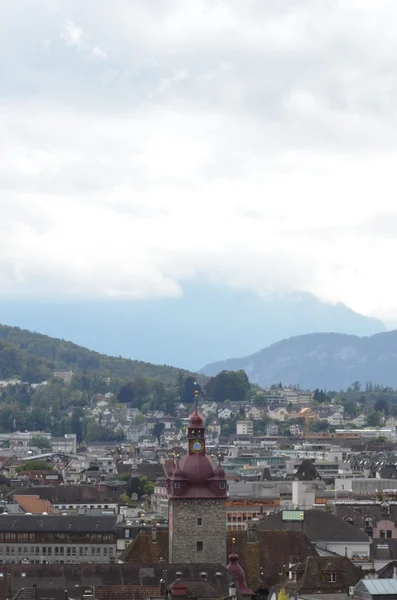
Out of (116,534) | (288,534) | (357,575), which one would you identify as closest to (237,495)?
(116,534)

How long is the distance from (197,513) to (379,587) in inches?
846

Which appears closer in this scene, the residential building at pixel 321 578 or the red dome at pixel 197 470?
the residential building at pixel 321 578

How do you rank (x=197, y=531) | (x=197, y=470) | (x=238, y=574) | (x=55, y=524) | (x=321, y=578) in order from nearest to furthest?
(x=321, y=578) → (x=238, y=574) → (x=197, y=531) → (x=197, y=470) → (x=55, y=524)

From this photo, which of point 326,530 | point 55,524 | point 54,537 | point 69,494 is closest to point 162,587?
point 326,530

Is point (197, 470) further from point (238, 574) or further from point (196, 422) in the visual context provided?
point (238, 574)

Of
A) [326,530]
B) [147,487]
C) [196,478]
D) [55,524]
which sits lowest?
[326,530]

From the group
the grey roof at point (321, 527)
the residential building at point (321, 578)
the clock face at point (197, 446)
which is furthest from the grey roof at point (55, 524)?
the residential building at point (321, 578)

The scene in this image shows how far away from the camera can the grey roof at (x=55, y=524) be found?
121500 millimetres

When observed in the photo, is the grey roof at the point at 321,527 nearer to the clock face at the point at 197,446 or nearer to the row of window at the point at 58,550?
the clock face at the point at 197,446

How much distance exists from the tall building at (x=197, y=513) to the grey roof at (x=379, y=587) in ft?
61.2

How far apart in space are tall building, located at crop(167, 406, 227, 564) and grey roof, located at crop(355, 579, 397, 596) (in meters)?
18.6

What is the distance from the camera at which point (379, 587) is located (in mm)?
73312

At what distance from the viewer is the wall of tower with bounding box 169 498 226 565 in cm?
9300

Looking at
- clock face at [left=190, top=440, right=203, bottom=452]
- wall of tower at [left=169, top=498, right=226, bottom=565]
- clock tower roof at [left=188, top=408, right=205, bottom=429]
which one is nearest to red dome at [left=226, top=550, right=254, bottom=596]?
wall of tower at [left=169, top=498, right=226, bottom=565]
